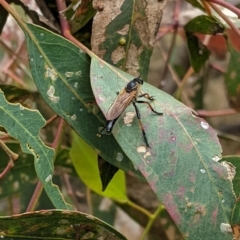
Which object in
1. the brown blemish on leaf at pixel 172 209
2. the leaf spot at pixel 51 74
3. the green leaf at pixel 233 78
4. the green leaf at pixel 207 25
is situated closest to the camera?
the brown blemish on leaf at pixel 172 209

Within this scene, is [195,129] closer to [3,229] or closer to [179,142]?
[179,142]

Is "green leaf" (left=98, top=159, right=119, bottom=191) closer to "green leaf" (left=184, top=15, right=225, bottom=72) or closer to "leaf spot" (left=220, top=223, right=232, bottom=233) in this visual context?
"leaf spot" (left=220, top=223, right=232, bottom=233)

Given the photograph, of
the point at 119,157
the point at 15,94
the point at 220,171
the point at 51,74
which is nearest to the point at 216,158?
the point at 220,171

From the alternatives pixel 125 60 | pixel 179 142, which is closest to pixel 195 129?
pixel 179 142

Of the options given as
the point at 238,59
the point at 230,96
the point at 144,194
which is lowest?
the point at 144,194

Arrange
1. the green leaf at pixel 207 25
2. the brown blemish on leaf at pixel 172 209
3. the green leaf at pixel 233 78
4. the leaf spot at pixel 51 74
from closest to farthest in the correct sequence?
the brown blemish on leaf at pixel 172 209
the leaf spot at pixel 51 74
the green leaf at pixel 207 25
the green leaf at pixel 233 78

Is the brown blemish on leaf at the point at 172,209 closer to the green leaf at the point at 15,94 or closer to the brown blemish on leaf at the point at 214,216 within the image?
the brown blemish on leaf at the point at 214,216

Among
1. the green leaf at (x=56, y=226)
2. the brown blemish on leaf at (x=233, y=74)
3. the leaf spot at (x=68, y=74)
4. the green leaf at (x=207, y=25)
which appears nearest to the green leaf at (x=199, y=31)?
the green leaf at (x=207, y=25)
